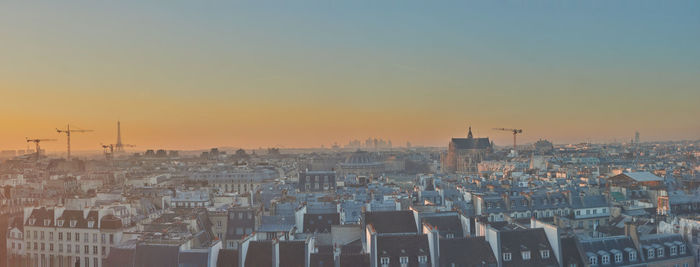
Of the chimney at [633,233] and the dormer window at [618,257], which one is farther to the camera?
the chimney at [633,233]

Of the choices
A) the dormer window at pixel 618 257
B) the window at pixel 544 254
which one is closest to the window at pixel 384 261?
the window at pixel 544 254

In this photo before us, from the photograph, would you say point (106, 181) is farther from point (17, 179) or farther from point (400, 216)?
point (400, 216)

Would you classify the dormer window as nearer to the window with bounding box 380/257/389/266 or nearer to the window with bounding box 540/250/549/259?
the window with bounding box 540/250/549/259

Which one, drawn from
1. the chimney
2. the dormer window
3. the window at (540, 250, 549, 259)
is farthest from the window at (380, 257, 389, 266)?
the chimney

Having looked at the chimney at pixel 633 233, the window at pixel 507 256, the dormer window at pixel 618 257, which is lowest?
the dormer window at pixel 618 257

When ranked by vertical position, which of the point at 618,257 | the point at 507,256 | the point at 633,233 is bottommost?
the point at 618,257

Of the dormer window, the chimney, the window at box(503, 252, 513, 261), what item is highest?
the chimney

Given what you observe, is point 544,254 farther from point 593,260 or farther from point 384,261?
point 384,261

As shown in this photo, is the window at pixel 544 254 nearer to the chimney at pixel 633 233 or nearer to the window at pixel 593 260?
the window at pixel 593 260

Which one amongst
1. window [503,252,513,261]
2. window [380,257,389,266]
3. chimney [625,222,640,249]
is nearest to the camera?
window [380,257,389,266]

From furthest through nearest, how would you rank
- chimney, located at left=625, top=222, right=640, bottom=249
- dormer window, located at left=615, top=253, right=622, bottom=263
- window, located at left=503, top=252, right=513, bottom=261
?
chimney, located at left=625, top=222, right=640, bottom=249 → dormer window, located at left=615, top=253, right=622, bottom=263 → window, located at left=503, top=252, right=513, bottom=261

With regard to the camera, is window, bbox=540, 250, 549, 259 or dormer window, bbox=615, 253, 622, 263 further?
dormer window, bbox=615, 253, 622, 263

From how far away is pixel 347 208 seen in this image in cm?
6800

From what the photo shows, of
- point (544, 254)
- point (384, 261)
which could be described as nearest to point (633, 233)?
point (544, 254)
